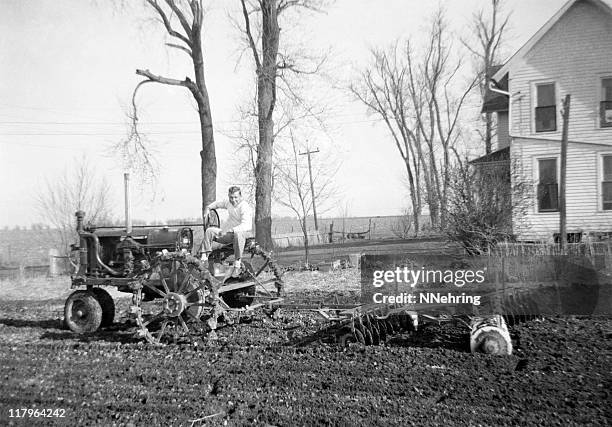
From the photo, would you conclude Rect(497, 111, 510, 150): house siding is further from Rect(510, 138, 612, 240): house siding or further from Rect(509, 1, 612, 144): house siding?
Rect(510, 138, 612, 240): house siding

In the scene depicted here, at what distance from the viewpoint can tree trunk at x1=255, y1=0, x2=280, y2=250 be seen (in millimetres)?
14453

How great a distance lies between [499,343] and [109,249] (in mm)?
4934

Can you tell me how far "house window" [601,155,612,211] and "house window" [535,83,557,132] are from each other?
1444mm

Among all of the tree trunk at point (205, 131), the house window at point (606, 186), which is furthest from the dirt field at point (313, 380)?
the house window at point (606, 186)

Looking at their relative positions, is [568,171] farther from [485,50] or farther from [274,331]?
[274,331]

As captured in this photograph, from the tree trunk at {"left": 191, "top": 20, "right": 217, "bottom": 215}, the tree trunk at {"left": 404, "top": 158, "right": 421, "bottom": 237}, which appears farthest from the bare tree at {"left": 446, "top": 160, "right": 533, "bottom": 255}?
the tree trunk at {"left": 404, "top": 158, "right": 421, "bottom": 237}

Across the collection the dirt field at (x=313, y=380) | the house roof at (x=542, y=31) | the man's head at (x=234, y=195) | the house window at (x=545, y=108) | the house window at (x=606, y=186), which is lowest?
the dirt field at (x=313, y=380)

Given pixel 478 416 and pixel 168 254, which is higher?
pixel 168 254

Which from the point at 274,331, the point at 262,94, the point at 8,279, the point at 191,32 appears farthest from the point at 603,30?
the point at 8,279

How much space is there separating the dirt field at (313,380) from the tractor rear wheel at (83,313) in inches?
15.0

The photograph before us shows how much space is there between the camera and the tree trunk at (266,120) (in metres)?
14.5

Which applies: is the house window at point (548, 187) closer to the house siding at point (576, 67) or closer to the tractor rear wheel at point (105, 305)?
the house siding at point (576, 67)

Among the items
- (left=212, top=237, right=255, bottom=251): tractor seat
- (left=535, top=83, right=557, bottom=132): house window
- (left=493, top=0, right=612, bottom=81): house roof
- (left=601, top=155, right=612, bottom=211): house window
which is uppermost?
(left=493, top=0, right=612, bottom=81): house roof

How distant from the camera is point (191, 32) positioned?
15.3 metres
